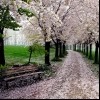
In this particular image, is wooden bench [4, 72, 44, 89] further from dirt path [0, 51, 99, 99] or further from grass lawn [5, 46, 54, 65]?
grass lawn [5, 46, 54, 65]

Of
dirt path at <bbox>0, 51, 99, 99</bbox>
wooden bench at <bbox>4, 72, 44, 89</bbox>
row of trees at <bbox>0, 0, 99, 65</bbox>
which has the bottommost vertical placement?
dirt path at <bbox>0, 51, 99, 99</bbox>

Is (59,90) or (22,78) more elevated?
(22,78)

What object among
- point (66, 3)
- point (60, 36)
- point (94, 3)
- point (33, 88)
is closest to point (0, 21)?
point (33, 88)

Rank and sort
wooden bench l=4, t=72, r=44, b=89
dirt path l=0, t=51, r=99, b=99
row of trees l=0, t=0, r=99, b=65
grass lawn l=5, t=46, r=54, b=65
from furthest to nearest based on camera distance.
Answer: grass lawn l=5, t=46, r=54, b=65
row of trees l=0, t=0, r=99, b=65
wooden bench l=4, t=72, r=44, b=89
dirt path l=0, t=51, r=99, b=99

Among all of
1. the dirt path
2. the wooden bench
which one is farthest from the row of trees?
the dirt path

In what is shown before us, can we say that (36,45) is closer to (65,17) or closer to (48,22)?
(48,22)

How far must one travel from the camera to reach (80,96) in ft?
50.6

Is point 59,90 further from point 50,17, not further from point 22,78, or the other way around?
point 50,17

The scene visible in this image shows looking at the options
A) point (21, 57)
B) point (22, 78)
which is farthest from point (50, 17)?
point (21, 57)

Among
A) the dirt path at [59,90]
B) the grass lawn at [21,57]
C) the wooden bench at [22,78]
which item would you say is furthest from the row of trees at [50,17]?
the dirt path at [59,90]

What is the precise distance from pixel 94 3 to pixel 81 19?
11486 mm

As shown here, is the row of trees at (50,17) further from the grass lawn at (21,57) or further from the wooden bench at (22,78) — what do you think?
the wooden bench at (22,78)

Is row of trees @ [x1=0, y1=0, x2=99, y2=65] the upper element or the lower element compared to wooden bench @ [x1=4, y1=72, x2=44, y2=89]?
upper

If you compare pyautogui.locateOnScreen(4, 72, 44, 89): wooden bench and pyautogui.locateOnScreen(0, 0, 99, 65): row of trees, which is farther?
pyautogui.locateOnScreen(0, 0, 99, 65): row of trees
